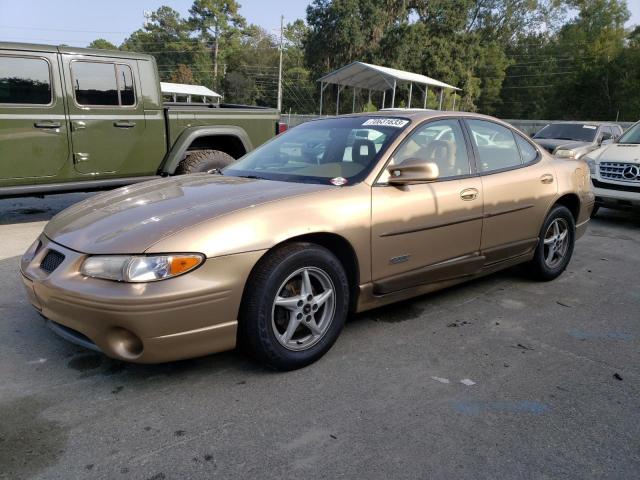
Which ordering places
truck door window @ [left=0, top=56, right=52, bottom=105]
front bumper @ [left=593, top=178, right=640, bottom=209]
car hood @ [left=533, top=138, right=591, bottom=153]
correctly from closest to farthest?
truck door window @ [left=0, top=56, right=52, bottom=105] → front bumper @ [left=593, top=178, right=640, bottom=209] → car hood @ [left=533, top=138, right=591, bottom=153]

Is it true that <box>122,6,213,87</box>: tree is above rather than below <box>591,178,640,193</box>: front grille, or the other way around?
above

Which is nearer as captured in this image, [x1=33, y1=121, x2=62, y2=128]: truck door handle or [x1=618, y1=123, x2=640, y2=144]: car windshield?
[x1=33, y1=121, x2=62, y2=128]: truck door handle

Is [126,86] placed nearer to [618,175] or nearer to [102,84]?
[102,84]

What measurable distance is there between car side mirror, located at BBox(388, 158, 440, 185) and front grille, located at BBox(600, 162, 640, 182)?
220 inches

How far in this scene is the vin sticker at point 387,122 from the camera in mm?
3742

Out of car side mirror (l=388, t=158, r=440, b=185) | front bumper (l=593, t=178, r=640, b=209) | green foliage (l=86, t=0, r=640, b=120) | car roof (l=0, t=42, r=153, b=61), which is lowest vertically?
front bumper (l=593, t=178, r=640, b=209)

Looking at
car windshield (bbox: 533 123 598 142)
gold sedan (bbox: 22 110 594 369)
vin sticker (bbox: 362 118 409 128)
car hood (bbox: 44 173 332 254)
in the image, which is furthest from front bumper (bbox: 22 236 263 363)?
car windshield (bbox: 533 123 598 142)

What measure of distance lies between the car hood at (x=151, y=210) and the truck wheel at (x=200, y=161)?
3.38m

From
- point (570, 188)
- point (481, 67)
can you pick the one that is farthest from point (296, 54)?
point (570, 188)

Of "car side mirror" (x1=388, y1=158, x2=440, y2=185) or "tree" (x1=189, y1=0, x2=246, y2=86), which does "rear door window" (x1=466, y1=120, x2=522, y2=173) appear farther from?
"tree" (x1=189, y1=0, x2=246, y2=86)

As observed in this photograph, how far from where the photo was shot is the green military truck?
19.0 feet

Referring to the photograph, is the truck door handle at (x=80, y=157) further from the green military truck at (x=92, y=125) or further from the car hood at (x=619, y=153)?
the car hood at (x=619, y=153)

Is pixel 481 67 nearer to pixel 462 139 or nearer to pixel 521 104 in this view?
pixel 521 104

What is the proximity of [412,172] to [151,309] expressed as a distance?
1811 millimetres
